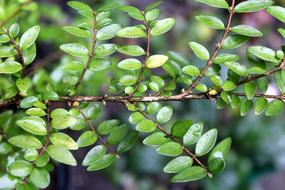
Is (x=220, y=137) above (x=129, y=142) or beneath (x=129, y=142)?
beneath

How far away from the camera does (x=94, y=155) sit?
0.63 meters

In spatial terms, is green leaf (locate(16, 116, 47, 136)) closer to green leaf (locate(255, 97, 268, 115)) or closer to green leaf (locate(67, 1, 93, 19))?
green leaf (locate(67, 1, 93, 19))

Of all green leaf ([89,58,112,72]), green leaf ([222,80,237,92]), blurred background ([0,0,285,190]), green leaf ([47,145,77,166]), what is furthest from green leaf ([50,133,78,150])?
blurred background ([0,0,285,190])

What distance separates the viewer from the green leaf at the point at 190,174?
592 mm

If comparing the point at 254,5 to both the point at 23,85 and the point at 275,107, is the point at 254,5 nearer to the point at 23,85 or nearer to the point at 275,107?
the point at 275,107

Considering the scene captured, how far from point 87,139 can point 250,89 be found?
26cm

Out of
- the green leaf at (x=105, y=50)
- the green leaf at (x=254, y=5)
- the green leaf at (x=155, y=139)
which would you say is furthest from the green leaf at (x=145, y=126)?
the green leaf at (x=254, y=5)

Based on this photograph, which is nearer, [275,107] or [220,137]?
[275,107]

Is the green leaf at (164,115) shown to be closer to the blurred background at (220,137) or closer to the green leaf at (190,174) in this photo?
the green leaf at (190,174)

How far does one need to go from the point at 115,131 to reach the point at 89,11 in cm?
19

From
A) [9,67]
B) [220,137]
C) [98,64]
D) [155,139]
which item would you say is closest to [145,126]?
[155,139]

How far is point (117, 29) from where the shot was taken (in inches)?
25.7

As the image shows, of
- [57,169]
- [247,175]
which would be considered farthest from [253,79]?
[247,175]

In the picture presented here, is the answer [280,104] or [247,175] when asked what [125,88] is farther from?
[247,175]
